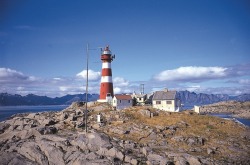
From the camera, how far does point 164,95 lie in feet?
240

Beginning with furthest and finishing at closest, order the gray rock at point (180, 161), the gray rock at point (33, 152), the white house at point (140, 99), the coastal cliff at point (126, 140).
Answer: the white house at point (140, 99) → the coastal cliff at point (126, 140) → the gray rock at point (33, 152) → the gray rock at point (180, 161)

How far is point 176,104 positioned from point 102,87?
20.9 metres

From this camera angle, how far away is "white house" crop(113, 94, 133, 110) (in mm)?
70688

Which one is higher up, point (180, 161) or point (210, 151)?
point (210, 151)

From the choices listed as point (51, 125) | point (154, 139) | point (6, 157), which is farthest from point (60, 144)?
point (154, 139)

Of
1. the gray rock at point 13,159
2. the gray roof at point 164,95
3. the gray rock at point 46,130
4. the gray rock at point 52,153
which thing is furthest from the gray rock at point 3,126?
the gray roof at point 164,95

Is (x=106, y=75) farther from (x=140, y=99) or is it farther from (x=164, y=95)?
(x=164, y=95)

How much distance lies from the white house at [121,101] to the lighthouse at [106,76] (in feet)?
9.16

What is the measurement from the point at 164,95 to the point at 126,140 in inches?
1172

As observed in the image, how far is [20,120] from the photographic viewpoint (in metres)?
56.3

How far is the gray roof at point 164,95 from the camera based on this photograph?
2823 inches

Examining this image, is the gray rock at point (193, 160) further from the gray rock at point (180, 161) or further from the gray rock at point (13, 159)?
the gray rock at point (13, 159)

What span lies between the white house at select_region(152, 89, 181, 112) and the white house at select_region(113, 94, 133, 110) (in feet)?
24.3

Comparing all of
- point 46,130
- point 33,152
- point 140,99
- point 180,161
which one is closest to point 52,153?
point 33,152
